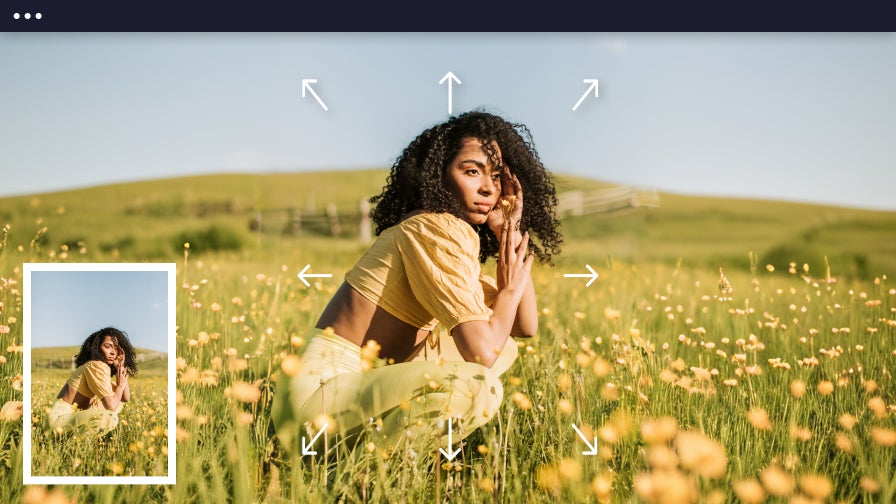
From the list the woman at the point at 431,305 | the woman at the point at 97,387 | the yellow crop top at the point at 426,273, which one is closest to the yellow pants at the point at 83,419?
the woman at the point at 97,387

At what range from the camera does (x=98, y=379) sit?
8.64 feet

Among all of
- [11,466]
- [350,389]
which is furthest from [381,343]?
[11,466]

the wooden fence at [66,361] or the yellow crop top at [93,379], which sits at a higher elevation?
the wooden fence at [66,361]

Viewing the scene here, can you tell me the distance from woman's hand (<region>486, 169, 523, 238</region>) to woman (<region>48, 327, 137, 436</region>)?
1441 mm

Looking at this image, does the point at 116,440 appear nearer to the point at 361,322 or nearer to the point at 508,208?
the point at 361,322

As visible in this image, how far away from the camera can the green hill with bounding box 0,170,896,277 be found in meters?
5.38

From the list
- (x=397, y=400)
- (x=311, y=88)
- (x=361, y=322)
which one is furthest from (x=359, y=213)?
(x=397, y=400)

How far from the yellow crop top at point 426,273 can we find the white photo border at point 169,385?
677 mm

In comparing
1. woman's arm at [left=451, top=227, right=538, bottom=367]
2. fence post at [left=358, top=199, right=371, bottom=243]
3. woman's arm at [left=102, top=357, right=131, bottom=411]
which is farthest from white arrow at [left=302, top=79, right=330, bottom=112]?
fence post at [left=358, top=199, right=371, bottom=243]

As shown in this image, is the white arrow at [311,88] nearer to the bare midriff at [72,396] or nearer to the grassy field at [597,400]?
the grassy field at [597,400]

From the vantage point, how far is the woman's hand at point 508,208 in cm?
274

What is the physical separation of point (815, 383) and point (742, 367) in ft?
1.38

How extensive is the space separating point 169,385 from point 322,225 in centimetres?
517

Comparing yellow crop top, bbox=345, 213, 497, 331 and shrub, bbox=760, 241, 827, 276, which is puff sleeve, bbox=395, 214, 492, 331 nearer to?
yellow crop top, bbox=345, 213, 497, 331
